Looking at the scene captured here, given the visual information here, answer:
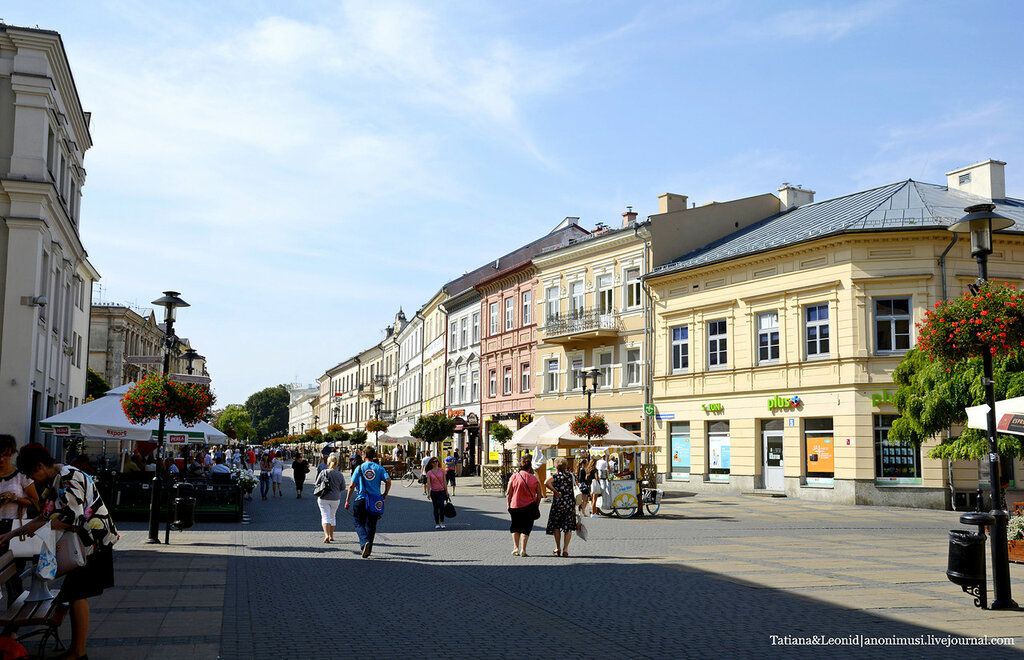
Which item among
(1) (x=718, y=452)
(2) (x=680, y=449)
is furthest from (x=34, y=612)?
(2) (x=680, y=449)

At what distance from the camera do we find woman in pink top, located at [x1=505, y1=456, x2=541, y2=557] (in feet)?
47.8

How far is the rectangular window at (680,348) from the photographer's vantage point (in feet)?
115

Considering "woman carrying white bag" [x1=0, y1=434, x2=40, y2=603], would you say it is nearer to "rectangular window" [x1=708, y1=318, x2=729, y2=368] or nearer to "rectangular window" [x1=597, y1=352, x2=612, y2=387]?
"rectangular window" [x1=708, y1=318, x2=729, y2=368]

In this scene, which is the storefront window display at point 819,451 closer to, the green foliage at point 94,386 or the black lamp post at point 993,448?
the black lamp post at point 993,448

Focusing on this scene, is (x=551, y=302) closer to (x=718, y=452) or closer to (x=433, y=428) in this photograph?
(x=433, y=428)

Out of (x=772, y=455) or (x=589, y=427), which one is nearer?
(x=589, y=427)

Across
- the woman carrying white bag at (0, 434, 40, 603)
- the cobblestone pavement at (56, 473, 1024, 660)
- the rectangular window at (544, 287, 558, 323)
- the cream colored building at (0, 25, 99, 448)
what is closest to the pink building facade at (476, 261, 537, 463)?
the rectangular window at (544, 287, 558, 323)

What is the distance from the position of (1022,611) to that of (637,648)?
15.2ft

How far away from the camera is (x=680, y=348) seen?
35.5 m

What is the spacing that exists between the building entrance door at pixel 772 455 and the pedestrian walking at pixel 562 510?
18069mm

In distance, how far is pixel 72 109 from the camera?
87.3 ft

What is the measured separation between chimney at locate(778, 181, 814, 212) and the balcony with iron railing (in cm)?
863

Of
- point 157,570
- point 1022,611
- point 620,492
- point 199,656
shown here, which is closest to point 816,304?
point 620,492

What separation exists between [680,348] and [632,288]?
3.79 m
